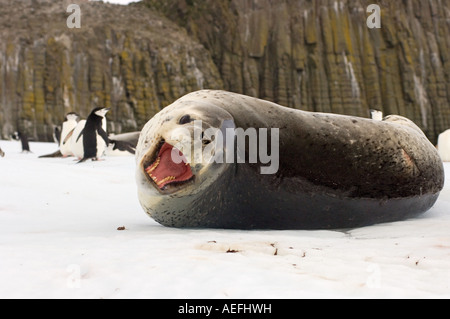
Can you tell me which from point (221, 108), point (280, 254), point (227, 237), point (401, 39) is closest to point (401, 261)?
point (280, 254)

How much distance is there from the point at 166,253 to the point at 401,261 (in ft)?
3.63

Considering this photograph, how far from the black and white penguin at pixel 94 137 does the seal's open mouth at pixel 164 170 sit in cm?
704

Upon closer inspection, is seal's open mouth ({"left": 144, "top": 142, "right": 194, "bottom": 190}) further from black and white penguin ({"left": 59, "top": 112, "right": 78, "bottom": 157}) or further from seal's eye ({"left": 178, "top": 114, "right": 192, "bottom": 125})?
Answer: black and white penguin ({"left": 59, "top": 112, "right": 78, "bottom": 157})

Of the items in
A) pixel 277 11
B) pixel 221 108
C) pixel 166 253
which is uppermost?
pixel 277 11

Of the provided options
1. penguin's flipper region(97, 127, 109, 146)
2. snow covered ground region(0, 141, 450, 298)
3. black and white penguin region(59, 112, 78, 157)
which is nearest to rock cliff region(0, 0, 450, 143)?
black and white penguin region(59, 112, 78, 157)

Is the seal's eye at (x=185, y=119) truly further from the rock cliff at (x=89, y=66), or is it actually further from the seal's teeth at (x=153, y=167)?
the rock cliff at (x=89, y=66)

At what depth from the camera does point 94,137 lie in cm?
1012

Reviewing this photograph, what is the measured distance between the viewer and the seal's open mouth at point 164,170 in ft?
9.54

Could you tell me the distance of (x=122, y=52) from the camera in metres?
32.5

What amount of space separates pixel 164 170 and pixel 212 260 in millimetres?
1022

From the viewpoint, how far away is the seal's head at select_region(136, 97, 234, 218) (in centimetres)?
285

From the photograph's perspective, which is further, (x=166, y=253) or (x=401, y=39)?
(x=401, y=39)

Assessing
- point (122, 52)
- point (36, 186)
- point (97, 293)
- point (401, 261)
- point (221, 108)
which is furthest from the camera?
point (122, 52)

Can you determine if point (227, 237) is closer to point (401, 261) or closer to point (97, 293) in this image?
point (401, 261)
